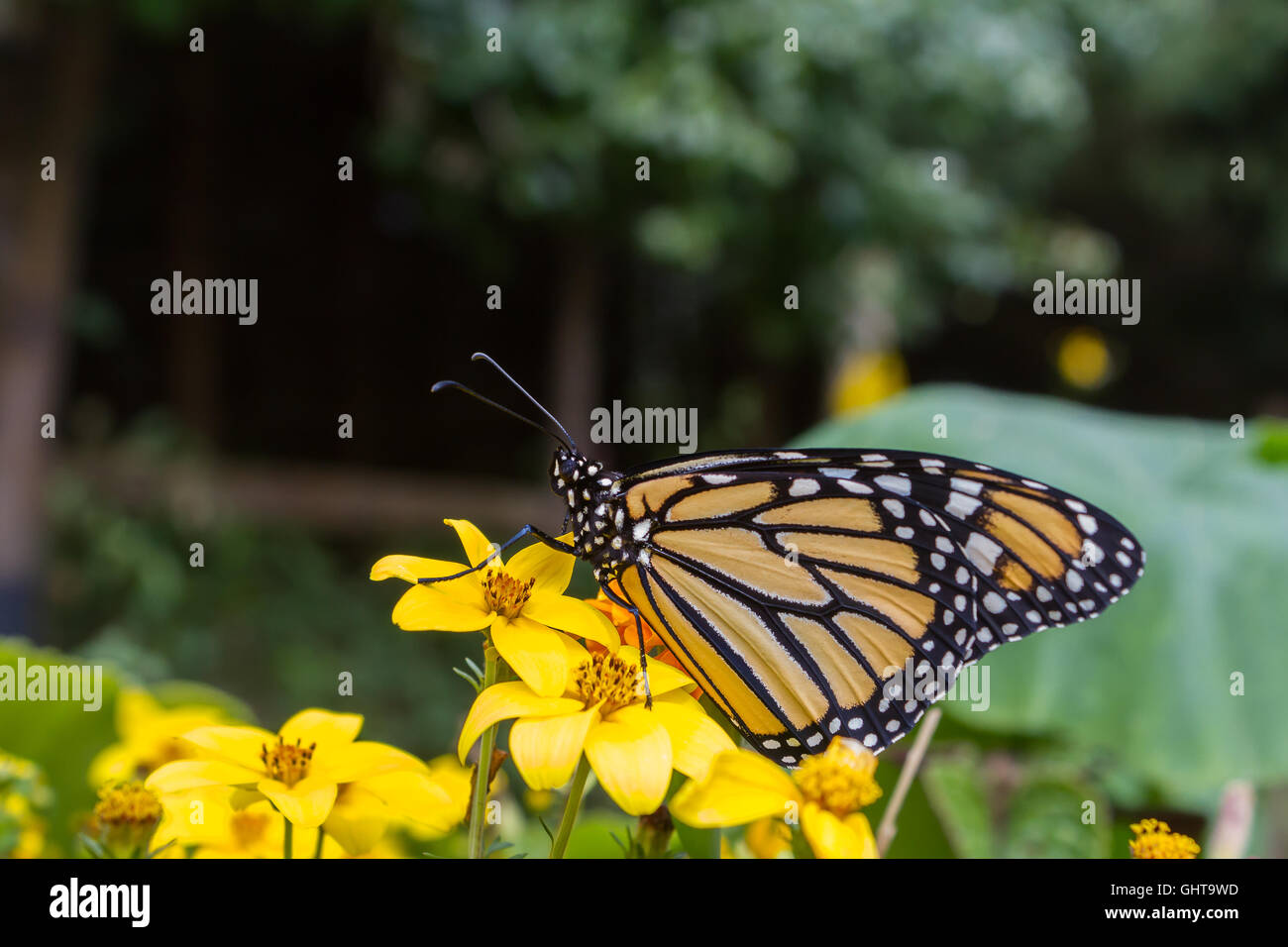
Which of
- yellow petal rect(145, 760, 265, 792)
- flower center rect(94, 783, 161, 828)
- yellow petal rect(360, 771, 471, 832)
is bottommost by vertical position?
flower center rect(94, 783, 161, 828)

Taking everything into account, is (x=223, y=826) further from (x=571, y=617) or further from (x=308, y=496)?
(x=308, y=496)

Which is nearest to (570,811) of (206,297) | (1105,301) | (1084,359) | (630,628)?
(630,628)

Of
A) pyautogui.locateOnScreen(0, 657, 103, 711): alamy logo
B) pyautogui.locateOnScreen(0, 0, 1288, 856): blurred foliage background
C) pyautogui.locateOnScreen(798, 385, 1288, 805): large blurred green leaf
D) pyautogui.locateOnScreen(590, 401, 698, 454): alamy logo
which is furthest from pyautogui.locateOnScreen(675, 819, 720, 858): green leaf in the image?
pyautogui.locateOnScreen(590, 401, 698, 454): alamy logo

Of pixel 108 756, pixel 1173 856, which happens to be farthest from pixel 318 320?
pixel 1173 856

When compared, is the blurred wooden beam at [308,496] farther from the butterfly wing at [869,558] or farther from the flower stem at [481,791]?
the flower stem at [481,791]

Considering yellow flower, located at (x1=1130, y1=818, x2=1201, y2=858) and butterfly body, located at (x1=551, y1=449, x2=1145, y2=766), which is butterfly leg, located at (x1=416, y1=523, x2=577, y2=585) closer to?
butterfly body, located at (x1=551, y1=449, x2=1145, y2=766)
